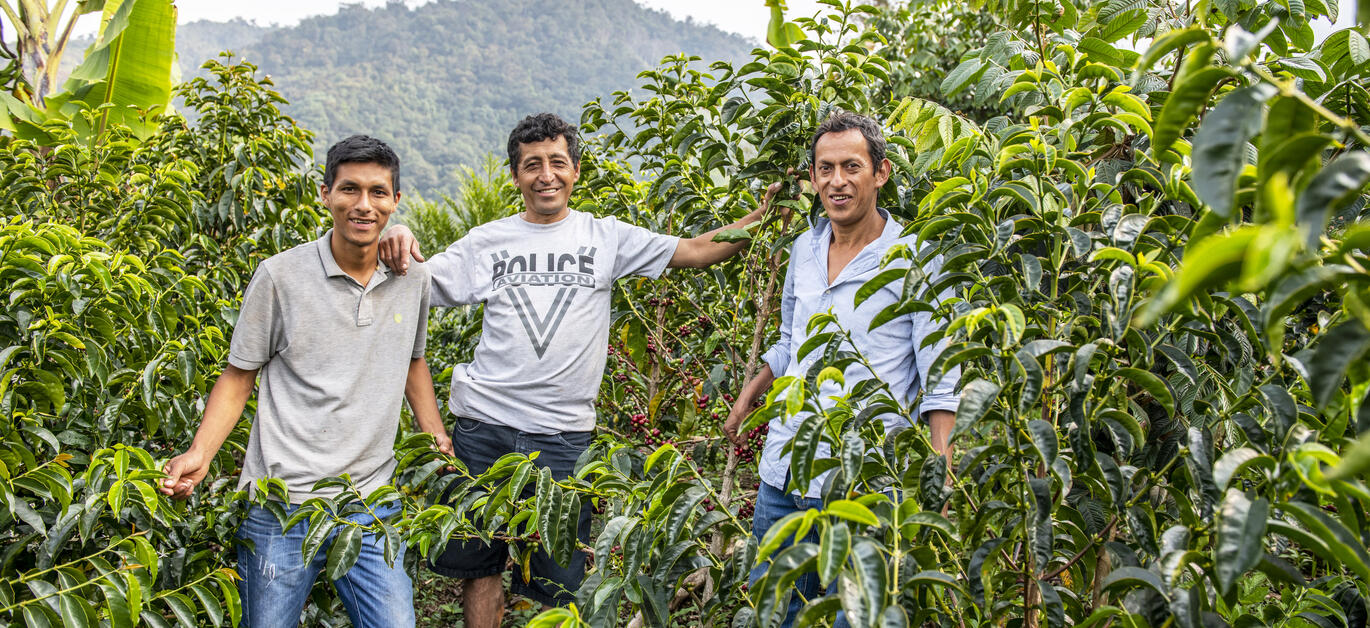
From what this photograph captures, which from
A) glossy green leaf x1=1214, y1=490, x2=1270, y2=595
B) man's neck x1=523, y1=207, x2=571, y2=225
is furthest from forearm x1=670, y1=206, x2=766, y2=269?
glossy green leaf x1=1214, y1=490, x2=1270, y2=595

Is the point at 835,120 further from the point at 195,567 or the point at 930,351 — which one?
the point at 195,567

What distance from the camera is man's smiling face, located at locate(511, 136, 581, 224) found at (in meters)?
2.48

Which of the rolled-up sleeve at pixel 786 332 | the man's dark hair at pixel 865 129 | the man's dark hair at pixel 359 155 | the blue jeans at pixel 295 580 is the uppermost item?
the man's dark hair at pixel 865 129

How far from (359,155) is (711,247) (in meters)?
0.96

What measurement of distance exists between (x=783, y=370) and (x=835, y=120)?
631 millimetres

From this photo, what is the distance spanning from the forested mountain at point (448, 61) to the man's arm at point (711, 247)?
25.3 meters

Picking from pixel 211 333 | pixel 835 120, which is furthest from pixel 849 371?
pixel 211 333

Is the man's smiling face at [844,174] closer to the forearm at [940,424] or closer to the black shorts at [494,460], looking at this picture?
the forearm at [940,424]

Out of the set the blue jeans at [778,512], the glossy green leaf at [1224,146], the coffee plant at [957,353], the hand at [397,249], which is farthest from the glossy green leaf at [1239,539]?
the hand at [397,249]

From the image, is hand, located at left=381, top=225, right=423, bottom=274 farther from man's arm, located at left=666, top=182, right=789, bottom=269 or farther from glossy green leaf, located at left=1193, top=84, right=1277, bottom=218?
glossy green leaf, located at left=1193, top=84, right=1277, bottom=218

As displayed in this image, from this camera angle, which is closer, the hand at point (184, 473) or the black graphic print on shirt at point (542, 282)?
the hand at point (184, 473)

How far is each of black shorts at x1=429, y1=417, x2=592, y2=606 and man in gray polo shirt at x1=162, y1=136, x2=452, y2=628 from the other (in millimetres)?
340

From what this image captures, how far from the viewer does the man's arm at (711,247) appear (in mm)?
2412

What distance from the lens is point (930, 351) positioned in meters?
1.84
